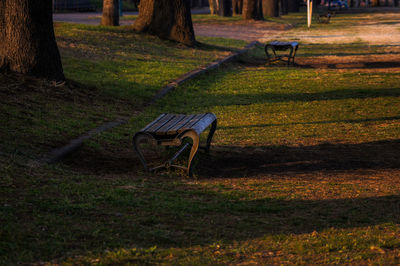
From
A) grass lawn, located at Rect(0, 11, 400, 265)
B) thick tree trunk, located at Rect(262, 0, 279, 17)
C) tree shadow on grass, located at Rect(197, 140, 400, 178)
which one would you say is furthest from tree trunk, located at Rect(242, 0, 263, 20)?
tree shadow on grass, located at Rect(197, 140, 400, 178)

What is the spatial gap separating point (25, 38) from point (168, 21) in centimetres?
1053

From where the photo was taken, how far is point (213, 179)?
22.1ft

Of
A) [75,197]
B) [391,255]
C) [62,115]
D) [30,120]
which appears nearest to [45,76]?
[62,115]

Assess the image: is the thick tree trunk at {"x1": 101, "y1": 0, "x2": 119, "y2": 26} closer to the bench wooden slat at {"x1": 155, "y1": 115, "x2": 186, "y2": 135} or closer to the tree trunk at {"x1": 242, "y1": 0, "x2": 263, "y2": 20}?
the bench wooden slat at {"x1": 155, "y1": 115, "x2": 186, "y2": 135}

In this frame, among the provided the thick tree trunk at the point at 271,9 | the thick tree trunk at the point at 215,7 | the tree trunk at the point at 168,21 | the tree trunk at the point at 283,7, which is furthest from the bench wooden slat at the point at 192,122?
the tree trunk at the point at 283,7

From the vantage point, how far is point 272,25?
39.2 meters

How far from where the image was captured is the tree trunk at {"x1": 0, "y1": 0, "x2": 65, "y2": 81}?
34.7ft

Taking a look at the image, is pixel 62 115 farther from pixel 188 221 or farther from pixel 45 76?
pixel 188 221

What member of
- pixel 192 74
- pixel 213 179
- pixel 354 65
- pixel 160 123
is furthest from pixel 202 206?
pixel 354 65

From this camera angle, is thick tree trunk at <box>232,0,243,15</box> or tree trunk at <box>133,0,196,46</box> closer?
tree trunk at <box>133,0,196,46</box>

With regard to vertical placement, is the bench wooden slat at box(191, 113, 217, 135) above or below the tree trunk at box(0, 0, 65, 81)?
below

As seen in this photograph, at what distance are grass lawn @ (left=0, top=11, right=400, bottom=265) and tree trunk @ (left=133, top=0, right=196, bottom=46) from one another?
254 inches

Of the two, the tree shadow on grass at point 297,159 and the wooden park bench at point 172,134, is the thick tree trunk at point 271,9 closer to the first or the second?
the tree shadow on grass at point 297,159

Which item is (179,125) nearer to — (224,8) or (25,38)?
(25,38)
